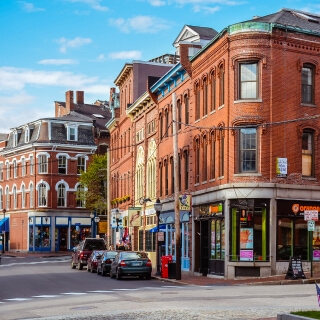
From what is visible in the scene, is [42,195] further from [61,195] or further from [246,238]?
[246,238]

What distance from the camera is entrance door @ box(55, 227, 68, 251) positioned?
89.1 m

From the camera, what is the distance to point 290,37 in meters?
35.8

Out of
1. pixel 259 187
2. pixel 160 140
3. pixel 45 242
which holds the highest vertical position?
pixel 160 140

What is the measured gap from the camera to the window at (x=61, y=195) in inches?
3546

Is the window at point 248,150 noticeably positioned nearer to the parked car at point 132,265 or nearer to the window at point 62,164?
the parked car at point 132,265

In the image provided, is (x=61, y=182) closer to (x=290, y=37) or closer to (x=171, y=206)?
(x=171, y=206)

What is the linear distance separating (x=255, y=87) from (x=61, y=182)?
57101 millimetres

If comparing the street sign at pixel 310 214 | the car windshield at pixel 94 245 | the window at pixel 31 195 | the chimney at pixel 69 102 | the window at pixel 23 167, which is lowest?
the car windshield at pixel 94 245

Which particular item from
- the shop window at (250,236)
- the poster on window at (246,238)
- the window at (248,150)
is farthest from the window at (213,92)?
the poster on window at (246,238)

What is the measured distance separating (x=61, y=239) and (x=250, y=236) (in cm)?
5709

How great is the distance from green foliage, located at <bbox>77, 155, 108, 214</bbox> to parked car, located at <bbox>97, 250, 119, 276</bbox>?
1511 inches

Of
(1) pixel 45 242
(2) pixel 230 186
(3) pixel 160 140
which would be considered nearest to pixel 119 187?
(3) pixel 160 140

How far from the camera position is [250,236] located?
35.0 m

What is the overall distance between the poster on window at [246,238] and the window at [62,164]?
57237 mm
